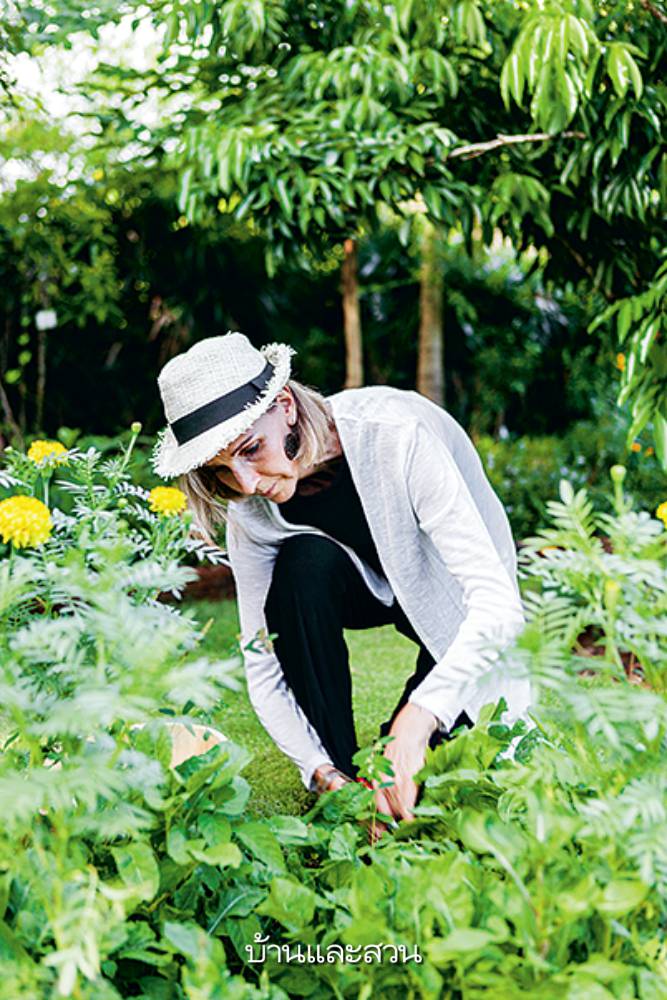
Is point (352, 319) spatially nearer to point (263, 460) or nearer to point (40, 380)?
point (40, 380)

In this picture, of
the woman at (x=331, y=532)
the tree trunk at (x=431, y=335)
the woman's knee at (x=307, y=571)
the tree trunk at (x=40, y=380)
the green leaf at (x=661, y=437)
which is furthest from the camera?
the tree trunk at (x=431, y=335)

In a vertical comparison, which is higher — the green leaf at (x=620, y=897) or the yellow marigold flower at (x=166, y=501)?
the yellow marigold flower at (x=166, y=501)

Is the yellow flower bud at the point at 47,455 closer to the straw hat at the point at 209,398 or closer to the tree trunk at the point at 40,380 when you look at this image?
the straw hat at the point at 209,398

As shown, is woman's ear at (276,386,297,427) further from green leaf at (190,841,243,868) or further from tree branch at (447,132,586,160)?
tree branch at (447,132,586,160)

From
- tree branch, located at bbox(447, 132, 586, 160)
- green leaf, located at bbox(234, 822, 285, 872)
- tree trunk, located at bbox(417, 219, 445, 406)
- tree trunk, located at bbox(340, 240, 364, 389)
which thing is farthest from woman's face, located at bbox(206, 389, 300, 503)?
tree trunk, located at bbox(417, 219, 445, 406)

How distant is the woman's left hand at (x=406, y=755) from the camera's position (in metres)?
1.51

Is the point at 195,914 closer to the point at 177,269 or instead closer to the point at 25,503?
the point at 25,503

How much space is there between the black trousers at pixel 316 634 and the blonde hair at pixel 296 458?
151mm

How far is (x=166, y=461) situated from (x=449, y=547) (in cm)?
47

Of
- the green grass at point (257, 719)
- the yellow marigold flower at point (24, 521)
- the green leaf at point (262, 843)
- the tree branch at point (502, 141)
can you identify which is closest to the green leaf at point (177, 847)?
the green leaf at point (262, 843)

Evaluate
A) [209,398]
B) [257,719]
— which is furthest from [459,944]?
[257,719]

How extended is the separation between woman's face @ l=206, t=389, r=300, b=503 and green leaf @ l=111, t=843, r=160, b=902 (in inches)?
29.4

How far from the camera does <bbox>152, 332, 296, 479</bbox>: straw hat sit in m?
1.70

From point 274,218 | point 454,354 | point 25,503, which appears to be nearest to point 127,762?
point 25,503
